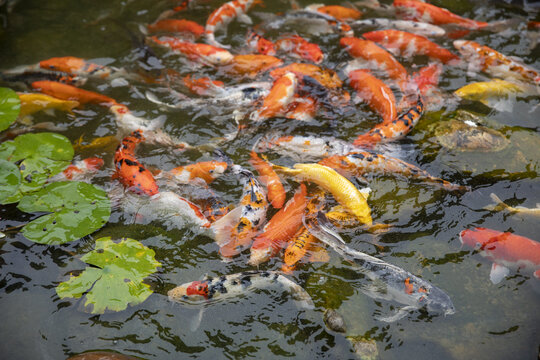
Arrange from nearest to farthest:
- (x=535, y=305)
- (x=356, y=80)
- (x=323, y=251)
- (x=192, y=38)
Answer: (x=535, y=305) < (x=323, y=251) < (x=356, y=80) < (x=192, y=38)

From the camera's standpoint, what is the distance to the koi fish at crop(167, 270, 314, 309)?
325cm

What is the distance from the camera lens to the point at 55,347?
3.03m

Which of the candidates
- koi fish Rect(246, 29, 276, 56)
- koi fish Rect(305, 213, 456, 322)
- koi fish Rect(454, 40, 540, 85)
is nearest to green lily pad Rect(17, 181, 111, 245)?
koi fish Rect(305, 213, 456, 322)

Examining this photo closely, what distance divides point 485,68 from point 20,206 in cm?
575

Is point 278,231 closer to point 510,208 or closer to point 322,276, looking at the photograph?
point 322,276

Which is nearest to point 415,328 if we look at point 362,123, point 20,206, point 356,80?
point 362,123

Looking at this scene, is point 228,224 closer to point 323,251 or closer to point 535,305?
point 323,251

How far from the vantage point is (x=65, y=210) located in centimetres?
374

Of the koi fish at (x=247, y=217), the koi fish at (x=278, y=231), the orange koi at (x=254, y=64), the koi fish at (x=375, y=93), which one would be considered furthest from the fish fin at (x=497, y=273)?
the orange koi at (x=254, y=64)

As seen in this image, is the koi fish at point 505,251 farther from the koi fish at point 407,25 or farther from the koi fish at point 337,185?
the koi fish at point 407,25

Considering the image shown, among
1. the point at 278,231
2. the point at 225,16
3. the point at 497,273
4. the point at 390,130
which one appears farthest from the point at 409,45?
the point at 278,231

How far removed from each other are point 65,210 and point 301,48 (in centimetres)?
369

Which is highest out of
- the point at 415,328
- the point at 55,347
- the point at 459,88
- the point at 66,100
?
the point at 459,88

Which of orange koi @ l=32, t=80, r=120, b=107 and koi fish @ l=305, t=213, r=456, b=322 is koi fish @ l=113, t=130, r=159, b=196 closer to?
orange koi @ l=32, t=80, r=120, b=107
